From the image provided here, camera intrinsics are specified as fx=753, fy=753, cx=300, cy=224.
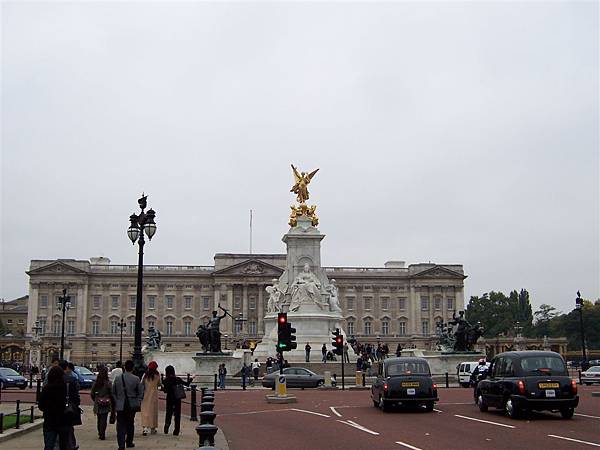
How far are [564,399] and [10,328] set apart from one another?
160088 millimetres

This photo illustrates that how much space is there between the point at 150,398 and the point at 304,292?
43444 mm

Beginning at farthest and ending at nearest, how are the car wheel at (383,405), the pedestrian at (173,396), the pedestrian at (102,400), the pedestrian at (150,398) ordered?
the car wheel at (383,405) → the pedestrian at (173,396) → the pedestrian at (150,398) → the pedestrian at (102,400)

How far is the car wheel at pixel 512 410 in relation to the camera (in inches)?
821

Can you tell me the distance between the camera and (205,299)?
134m

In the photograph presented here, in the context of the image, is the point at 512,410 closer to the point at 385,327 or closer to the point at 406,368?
the point at 406,368

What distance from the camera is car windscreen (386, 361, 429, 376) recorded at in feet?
80.4

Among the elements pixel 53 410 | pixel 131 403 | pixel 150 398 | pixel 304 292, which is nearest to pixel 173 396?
pixel 150 398

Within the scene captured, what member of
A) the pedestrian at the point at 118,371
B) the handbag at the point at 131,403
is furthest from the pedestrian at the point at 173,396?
the handbag at the point at 131,403

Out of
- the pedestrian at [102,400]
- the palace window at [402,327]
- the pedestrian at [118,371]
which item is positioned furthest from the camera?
the palace window at [402,327]

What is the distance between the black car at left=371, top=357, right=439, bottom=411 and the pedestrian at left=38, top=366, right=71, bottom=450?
42.7 ft

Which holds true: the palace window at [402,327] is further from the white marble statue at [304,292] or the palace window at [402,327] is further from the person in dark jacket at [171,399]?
the person in dark jacket at [171,399]

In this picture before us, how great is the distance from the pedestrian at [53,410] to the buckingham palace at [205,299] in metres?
115

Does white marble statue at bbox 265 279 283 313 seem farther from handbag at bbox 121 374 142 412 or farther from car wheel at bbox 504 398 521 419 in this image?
handbag at bbox 121 374 142 412

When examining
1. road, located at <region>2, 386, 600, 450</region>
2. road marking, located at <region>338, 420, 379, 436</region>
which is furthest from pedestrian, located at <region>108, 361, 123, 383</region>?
road marking, located at <region>338, 420, 379, 436</region>
